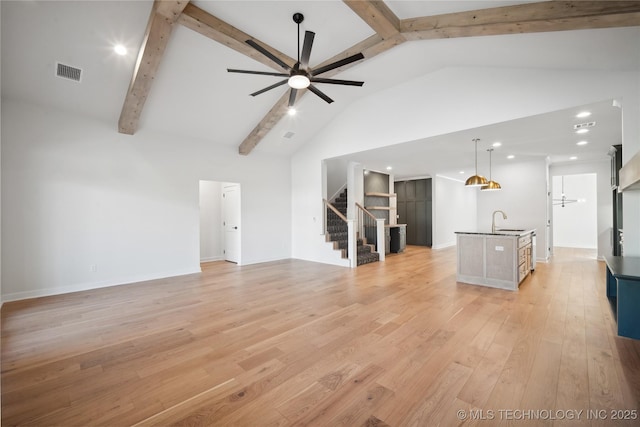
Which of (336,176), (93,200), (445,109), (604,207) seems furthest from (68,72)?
(604,207)

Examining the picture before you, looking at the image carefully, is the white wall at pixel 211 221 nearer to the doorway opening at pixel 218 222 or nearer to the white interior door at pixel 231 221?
the doorway opening at pixel 218 222

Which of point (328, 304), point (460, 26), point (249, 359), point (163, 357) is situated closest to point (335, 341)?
point (249, 359)

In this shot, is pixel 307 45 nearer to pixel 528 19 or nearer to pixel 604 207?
pixel 528 19

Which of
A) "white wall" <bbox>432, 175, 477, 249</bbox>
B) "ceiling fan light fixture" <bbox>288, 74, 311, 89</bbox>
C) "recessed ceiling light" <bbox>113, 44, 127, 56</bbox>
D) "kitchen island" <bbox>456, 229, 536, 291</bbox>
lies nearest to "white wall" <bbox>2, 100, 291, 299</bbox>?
"recessed ceiling light" <bbox>113, 44, 127, 56</bbox>

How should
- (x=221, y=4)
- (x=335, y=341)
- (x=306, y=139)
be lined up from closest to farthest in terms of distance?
(x=335, y=341)
(x=221, y=4)
(x=306, y=139)

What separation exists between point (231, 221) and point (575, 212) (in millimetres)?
11972

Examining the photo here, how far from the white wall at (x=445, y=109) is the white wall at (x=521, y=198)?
0.03 meters

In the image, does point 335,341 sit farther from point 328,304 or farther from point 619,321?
point 619,321

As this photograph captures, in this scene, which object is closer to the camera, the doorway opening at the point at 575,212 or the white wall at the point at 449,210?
the doorway opening at the point at 575,212

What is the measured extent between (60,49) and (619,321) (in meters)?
7.51

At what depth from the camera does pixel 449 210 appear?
10.9 meters

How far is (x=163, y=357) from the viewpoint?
2.57 meters

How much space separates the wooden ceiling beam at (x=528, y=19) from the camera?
2.49 metres

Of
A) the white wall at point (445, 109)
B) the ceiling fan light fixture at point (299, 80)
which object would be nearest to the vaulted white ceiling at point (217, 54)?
the white wall at point (445, 109)
